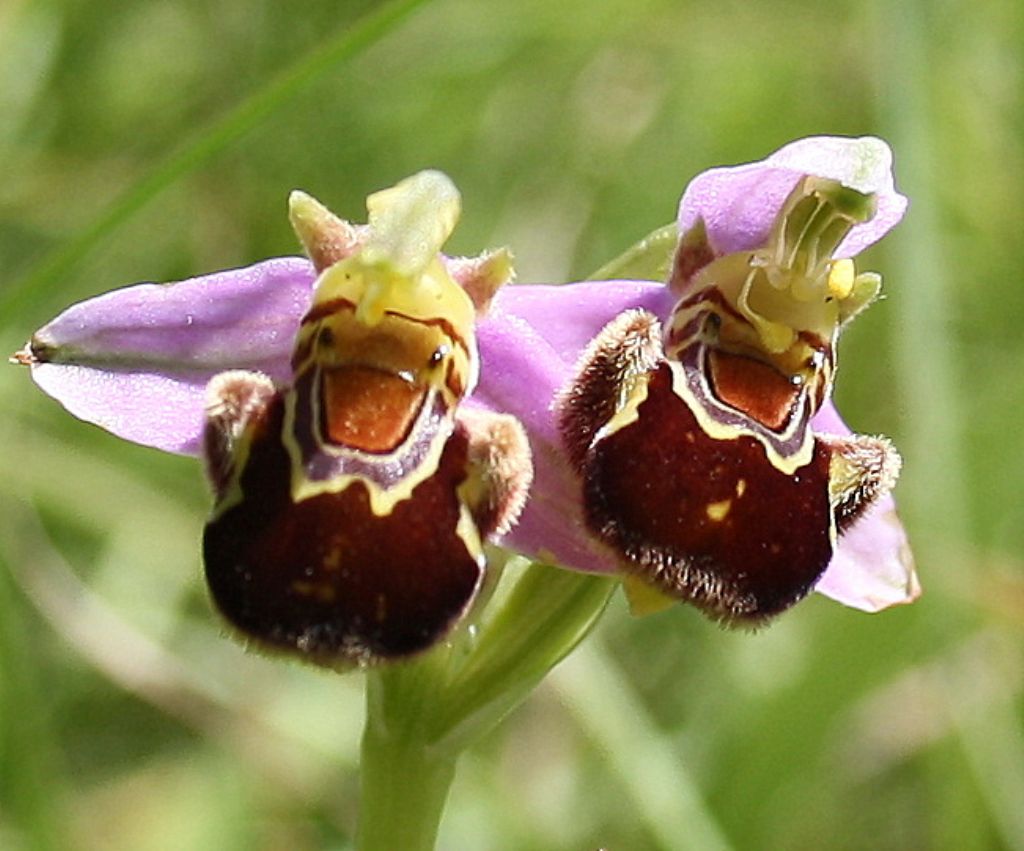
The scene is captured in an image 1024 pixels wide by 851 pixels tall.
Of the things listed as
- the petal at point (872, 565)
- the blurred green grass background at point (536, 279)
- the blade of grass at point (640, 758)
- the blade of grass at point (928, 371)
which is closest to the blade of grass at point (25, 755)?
the blurred green grass background at point (536, 279)

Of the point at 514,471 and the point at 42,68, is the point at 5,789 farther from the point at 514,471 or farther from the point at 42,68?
the point at 42,68

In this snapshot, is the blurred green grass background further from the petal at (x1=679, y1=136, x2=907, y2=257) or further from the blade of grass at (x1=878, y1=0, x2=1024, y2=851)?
the petal at (x1=679, y1=136, x2=907, y2=257)

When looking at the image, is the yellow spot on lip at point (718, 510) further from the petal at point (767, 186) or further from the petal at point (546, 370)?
the petal at point (767, 186)

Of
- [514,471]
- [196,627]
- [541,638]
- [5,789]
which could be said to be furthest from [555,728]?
[514,471]

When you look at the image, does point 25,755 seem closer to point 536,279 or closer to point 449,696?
point 449,696

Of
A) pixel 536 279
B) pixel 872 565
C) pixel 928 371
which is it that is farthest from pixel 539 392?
pixel 536 279
